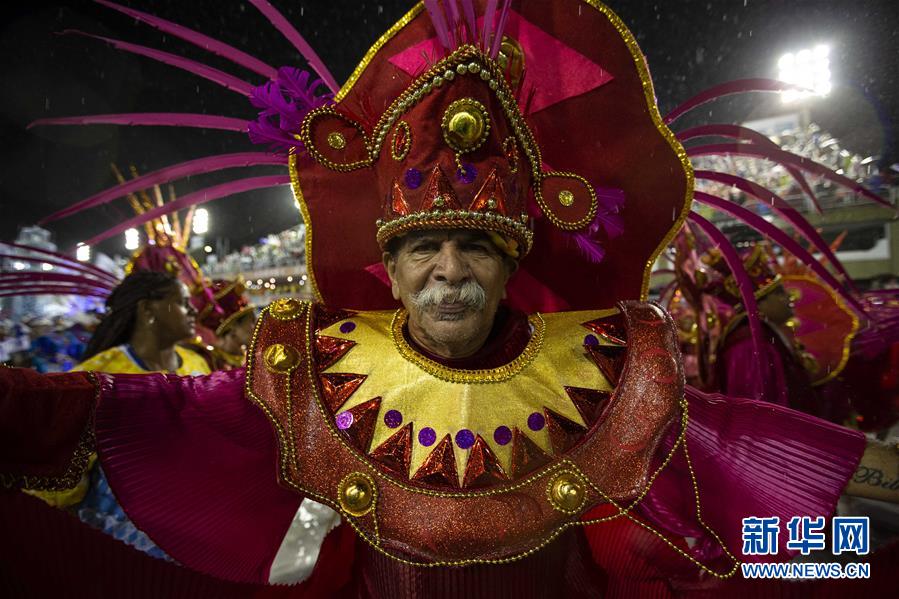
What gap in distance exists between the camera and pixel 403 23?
5.44 feet

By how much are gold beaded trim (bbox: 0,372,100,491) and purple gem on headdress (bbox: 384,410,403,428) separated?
0.74m

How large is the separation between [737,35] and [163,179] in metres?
4.37

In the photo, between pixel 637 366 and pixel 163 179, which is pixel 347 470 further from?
pixel 163 179

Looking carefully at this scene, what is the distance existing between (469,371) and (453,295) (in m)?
0.25

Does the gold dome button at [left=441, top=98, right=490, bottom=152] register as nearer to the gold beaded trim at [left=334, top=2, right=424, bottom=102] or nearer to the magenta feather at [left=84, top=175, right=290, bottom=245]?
the gold beaded trim at [left=334, top=2, right=424, bottom=102]

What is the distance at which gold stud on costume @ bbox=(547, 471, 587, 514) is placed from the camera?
1323 millimetres

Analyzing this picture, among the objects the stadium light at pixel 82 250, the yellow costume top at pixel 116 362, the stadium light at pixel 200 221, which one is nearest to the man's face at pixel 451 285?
the stadium light at pixel 82 250

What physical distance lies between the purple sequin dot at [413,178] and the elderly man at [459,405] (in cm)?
1

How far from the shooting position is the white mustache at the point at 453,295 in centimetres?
146

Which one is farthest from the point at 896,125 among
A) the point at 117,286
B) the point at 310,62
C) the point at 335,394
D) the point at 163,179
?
the point at 117,286

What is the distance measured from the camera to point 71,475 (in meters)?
1.30

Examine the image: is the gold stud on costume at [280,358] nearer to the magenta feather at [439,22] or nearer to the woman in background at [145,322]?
the magenta feather at [439,22]

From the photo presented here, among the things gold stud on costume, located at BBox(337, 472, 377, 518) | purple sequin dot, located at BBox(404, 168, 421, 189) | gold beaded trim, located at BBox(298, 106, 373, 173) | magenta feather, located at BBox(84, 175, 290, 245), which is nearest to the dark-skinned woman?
magenta feather, located at BBox(84, 175, 290, 245)

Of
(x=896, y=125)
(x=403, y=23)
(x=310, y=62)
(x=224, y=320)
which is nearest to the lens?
(x=403, y=23)
